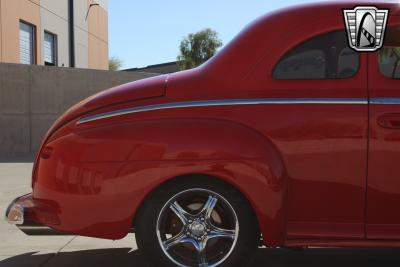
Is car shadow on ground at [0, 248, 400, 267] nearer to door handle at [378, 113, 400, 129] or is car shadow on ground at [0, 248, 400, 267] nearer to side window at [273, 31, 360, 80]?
door handle at [378, 113, 400, 129]

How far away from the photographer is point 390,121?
3.92 metres

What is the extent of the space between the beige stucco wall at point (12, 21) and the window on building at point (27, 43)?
32cm

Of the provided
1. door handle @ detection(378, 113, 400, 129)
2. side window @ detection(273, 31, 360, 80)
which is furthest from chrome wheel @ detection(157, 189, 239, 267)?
door handle @ detection(378, 113, 400, 129)

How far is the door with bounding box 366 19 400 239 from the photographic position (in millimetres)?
3920

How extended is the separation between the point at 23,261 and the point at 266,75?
266 cm

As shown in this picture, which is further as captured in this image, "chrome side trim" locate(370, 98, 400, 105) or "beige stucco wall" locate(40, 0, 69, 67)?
"beige stucco wall" locate(40, 0, 69, 67)

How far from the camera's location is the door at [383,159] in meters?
3.92

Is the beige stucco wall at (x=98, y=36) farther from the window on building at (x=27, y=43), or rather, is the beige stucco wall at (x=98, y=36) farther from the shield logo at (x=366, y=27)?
the shield logo at (x=366, y=27)

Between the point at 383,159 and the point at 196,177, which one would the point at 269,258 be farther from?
the point at 383,159

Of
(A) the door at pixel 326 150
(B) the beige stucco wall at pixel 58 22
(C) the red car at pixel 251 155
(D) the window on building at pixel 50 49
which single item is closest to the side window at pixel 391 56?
(C) the red car at pixel 251 155

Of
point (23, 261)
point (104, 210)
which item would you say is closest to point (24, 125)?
point (23, 261)

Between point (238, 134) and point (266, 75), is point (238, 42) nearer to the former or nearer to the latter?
point (266, 75)

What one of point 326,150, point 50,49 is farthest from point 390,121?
point 50,49

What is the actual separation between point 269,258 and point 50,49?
22.6 meters
